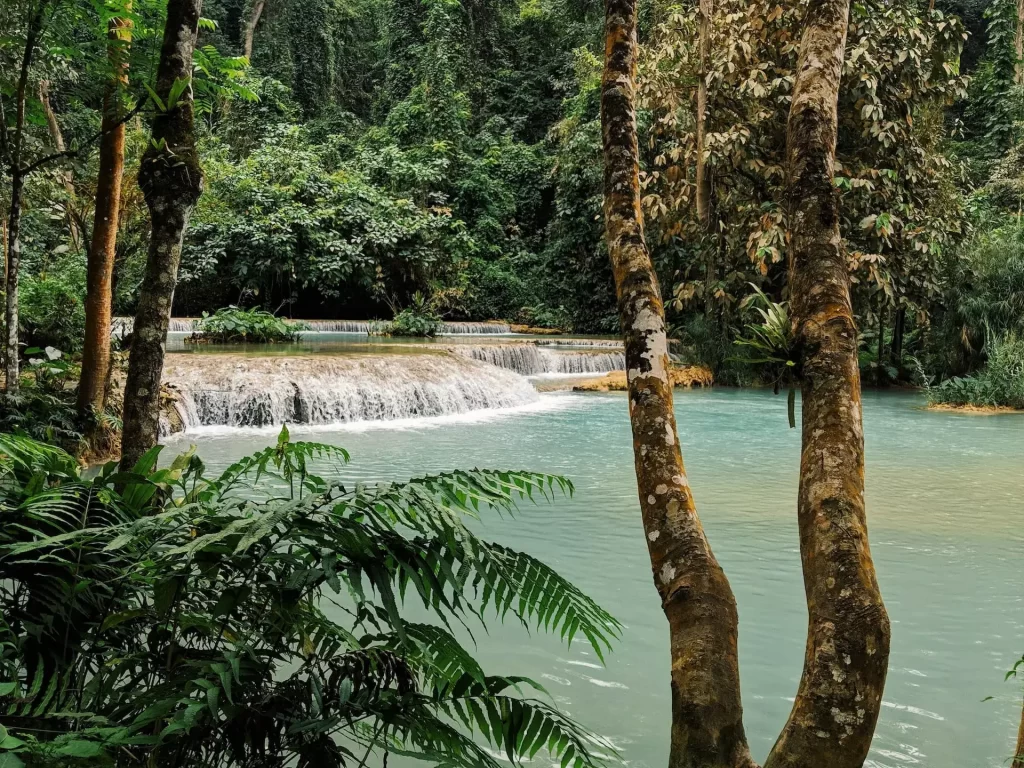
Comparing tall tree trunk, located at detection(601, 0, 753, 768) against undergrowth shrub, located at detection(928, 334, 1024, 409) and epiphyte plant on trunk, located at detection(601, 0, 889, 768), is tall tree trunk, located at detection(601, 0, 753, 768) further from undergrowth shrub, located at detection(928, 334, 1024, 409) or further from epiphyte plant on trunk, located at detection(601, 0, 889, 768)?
undergrowth shrub, located at detection(928, 334, 1024, 409)

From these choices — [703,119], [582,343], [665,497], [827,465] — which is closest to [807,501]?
[827,465]

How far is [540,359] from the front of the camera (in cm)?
1645

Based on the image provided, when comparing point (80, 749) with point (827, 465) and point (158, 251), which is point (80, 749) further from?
point (158, 251)

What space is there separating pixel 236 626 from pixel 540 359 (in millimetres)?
14782

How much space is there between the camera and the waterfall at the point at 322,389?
10.8m

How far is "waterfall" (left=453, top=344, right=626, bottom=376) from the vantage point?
15.3 m

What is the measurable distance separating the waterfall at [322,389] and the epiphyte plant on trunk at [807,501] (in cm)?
845

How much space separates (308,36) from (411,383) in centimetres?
2448

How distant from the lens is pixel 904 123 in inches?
516

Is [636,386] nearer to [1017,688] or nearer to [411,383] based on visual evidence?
[1017,688]

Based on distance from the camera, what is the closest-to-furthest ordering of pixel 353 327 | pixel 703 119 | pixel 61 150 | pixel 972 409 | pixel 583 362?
pixel 61 150 < pixel 972 409 < pixel 703 119 < pixel 583 362 < pixel 353 327

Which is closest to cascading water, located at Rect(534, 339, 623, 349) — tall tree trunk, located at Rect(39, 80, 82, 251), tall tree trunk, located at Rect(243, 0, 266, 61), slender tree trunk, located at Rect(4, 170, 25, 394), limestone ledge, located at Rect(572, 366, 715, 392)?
limestone ledge, located at Rect(572, 366, 715, 392)

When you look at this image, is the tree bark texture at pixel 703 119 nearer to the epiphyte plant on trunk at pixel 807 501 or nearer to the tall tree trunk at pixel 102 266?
the tall tree trunk at pixel 102 266

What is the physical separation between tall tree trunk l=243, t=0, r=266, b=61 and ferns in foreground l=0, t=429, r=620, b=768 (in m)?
32.1
